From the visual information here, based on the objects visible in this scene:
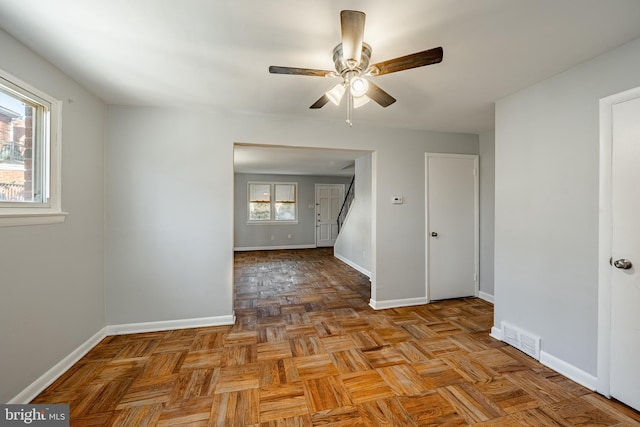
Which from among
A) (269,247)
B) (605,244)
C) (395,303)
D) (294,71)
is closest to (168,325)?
(395,303)

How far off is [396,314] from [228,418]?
2.14 meters

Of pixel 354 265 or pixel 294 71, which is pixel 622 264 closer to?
pixel 294 71

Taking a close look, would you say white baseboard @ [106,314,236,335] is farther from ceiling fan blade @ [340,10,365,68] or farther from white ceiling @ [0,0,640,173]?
ceiling fan blade @ [340,10,365,68]

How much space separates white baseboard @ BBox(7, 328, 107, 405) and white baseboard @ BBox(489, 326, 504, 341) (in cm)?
369

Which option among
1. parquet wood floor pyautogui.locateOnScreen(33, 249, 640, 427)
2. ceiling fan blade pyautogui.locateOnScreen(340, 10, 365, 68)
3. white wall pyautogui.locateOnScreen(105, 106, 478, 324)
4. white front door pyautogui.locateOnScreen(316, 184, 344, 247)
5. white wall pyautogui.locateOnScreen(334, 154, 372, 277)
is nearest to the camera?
ceiling fan blade pyautogui.locateOnScreen(340, 10, 365, 68)

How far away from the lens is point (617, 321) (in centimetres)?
171

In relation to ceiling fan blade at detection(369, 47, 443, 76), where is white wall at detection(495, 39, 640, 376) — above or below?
below

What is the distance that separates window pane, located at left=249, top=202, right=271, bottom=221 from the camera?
7816 mm

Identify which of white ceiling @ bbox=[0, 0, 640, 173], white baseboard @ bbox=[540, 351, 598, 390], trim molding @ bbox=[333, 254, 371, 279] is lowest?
white baseboard @ bbox=[540, 351, 598, 390]

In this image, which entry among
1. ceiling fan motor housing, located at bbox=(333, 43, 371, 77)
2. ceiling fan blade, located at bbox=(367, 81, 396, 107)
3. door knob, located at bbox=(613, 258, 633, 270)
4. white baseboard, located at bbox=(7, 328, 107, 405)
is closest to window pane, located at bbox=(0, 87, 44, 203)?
white baseboard, located at bbox=(7, 328, 107, 405)

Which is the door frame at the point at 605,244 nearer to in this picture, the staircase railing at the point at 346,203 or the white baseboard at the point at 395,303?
the white baseboard at the point at 395,303

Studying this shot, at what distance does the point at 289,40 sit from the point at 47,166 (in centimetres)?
195

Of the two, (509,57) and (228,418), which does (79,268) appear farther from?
(509,57)

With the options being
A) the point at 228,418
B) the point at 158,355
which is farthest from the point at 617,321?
the point at 158,355
